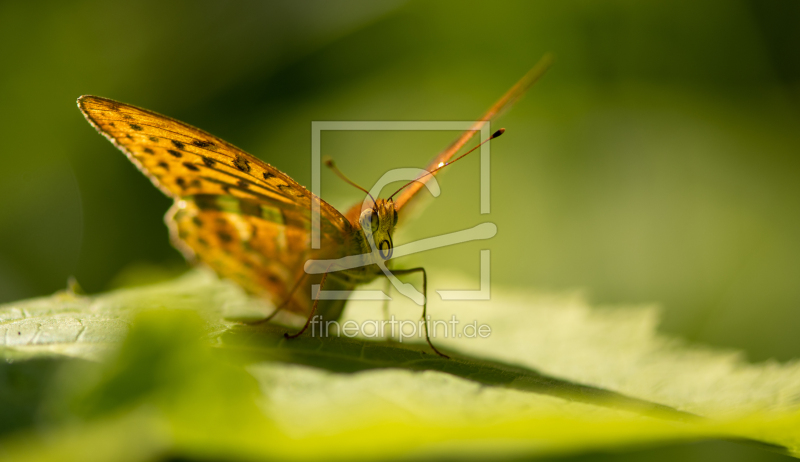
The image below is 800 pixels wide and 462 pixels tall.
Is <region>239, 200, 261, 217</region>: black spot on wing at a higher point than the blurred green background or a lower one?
lower

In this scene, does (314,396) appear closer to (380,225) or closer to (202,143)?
(202,143)

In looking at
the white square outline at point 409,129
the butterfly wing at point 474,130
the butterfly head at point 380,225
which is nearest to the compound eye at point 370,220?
the butterfly head at point 380,225

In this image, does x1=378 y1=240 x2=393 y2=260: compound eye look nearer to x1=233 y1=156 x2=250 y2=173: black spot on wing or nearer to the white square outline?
x1=233 y1=156 x2=250 y2=173: black spot on wing

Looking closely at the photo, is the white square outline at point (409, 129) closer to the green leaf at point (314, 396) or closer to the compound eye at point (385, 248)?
the compound eye at point (385, 248)

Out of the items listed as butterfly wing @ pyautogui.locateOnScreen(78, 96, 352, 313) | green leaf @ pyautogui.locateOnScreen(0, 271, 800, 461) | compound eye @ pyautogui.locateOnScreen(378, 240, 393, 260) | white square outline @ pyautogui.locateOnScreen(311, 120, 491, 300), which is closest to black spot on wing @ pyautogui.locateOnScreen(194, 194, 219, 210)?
butterfly wing @ pyautogui.locateOnScreen(78, 96, 352, 313)

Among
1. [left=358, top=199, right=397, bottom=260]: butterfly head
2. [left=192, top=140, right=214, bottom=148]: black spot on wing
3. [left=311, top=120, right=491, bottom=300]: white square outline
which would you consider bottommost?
[left=358, top=199, right=397, bottom=260]: butterfly head

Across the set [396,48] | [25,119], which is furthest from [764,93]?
[25,119]

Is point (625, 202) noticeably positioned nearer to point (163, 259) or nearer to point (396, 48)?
point (396, 48)

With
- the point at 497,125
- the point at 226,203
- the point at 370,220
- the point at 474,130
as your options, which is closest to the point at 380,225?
the point at 370,220
